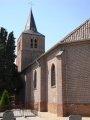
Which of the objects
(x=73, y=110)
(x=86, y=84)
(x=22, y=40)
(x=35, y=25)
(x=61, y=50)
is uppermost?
(x=35, y=25)

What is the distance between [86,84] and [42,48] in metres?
23.9

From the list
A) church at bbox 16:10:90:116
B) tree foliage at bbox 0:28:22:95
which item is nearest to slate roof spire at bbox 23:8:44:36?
tree foliage at bbox 0:28:22:95

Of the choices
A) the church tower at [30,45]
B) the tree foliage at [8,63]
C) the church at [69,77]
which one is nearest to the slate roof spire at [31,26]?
the church tower at [30,45]

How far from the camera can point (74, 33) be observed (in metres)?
25.0

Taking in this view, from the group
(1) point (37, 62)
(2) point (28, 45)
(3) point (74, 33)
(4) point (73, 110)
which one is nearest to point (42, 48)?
(2) point (28, 45)

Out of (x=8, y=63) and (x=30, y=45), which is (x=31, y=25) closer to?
(x=30, y=45)

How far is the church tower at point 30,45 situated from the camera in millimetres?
44812

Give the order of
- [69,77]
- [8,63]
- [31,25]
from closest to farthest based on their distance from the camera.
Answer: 1. [69,77]
2. [8,63]
3. [31,25]

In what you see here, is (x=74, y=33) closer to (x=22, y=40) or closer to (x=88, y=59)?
(x=88, y=59)

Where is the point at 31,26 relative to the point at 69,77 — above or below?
above

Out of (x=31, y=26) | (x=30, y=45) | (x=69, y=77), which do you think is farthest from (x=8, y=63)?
(x=69, y=77)

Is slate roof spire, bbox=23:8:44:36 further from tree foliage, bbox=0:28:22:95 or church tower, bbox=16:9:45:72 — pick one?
tree foliage, bbox=0:28:22:95

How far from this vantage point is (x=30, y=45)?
45.4 metres

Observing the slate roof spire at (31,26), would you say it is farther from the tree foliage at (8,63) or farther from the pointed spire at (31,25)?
the tree foliage at (8,63)
